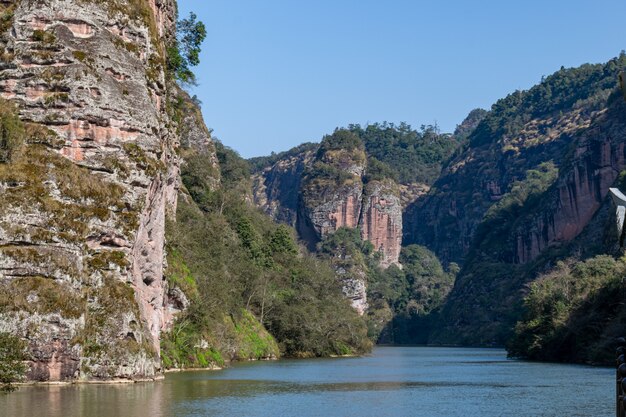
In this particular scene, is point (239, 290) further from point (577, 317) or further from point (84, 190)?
point (84, 190)

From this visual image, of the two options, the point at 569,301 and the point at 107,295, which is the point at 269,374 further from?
the point at 569,301

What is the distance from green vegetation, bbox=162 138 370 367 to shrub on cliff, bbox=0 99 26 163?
21.2 meters

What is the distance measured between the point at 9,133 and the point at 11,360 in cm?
1569

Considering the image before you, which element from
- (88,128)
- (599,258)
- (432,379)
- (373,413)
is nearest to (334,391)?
(373,413)

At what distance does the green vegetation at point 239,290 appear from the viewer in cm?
7675

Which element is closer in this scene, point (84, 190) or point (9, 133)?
point (9, 133)

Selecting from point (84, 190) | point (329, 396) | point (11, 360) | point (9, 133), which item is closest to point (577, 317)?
point (329, 396)

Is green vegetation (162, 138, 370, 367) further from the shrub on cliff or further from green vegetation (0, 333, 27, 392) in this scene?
green vegetation (0, 333, 27, 392)

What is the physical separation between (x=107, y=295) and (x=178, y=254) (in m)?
25.7

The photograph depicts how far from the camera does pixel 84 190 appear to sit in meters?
55.1

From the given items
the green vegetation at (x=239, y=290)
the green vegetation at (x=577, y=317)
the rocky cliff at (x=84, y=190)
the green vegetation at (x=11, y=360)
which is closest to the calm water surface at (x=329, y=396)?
the green vegetation at (x=11, y=360)

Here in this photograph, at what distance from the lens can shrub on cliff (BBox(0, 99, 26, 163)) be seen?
53.8 meters

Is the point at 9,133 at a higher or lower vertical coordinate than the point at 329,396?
higher

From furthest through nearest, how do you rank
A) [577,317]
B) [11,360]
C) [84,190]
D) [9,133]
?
[577,317]
[84,190]
[9,133]
[11,360]
